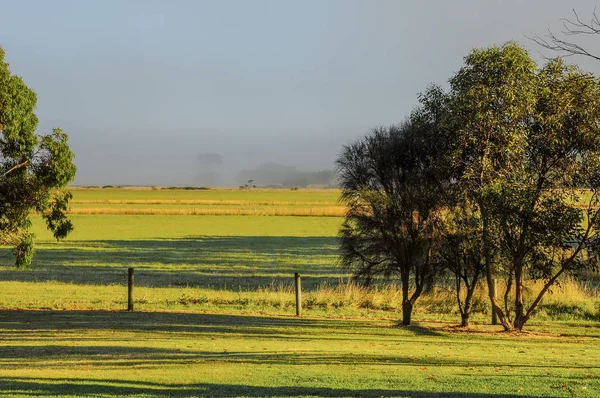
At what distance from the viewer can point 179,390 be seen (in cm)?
1095

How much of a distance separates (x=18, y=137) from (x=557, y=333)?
18.5 m

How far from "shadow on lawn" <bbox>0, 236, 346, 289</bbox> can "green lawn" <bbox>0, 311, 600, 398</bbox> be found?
42.6 feet

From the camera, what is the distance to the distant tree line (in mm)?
19609

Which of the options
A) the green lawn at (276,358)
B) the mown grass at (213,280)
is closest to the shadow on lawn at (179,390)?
the green lawn at (276,358)

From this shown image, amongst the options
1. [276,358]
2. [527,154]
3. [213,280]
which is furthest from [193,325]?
[213,280]

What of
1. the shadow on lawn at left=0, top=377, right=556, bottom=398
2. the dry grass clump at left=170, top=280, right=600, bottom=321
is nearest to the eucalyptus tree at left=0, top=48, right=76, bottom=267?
the dry grass clump at left=170, top=280, right=600, bottom=321

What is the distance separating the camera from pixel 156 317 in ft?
73.6

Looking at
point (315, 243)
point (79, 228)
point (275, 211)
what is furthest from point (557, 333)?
point (275, 211)

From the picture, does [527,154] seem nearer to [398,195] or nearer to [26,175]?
[398,195]

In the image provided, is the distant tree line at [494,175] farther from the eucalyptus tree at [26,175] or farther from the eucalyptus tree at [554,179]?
the eucalyptus tree at [26,175]

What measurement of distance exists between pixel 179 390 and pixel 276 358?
13.3 ft

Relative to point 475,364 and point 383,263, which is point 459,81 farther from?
point 475,364

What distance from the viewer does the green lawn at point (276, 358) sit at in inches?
438

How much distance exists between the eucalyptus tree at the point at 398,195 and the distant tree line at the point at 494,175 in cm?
4
